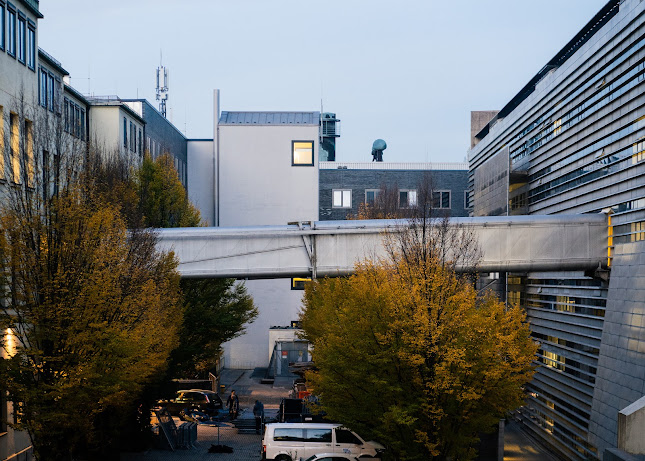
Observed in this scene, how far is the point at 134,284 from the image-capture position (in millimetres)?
22828

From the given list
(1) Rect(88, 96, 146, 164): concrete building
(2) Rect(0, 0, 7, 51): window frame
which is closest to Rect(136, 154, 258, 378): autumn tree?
(1) Rect(88, 96, 146, 164): concrete building

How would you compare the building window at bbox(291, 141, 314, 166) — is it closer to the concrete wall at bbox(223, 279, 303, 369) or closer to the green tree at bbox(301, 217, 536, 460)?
the concrete wall at bbox(223, 279, 303, 369)

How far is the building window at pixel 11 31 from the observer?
2323 cm

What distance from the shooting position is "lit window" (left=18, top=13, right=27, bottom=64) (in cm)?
2412

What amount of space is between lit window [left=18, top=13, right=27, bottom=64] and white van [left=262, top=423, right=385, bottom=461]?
15.4m

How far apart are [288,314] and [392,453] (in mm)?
40469

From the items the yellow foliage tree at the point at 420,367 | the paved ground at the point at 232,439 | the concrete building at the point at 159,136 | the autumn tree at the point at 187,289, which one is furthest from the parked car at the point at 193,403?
the yellow foliage tree at the point at 420,367

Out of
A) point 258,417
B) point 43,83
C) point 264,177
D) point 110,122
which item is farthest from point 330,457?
point 264,177

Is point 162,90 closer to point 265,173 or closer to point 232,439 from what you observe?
point 265,173

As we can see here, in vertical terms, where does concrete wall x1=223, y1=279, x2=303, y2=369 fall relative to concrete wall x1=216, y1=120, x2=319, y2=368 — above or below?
below

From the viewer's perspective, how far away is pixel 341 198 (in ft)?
214

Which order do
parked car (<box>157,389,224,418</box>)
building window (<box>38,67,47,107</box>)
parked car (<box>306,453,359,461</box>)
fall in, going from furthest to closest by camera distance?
parked car (<box>157,389,224,418</box>)
building window (<box>38,67,47,107</box>)
parked car (<box>306,453,359,461</box>)

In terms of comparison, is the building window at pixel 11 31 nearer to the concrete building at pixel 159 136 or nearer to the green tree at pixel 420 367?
the green tree at pixel 420 367

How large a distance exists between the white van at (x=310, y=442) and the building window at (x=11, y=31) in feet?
50.6
